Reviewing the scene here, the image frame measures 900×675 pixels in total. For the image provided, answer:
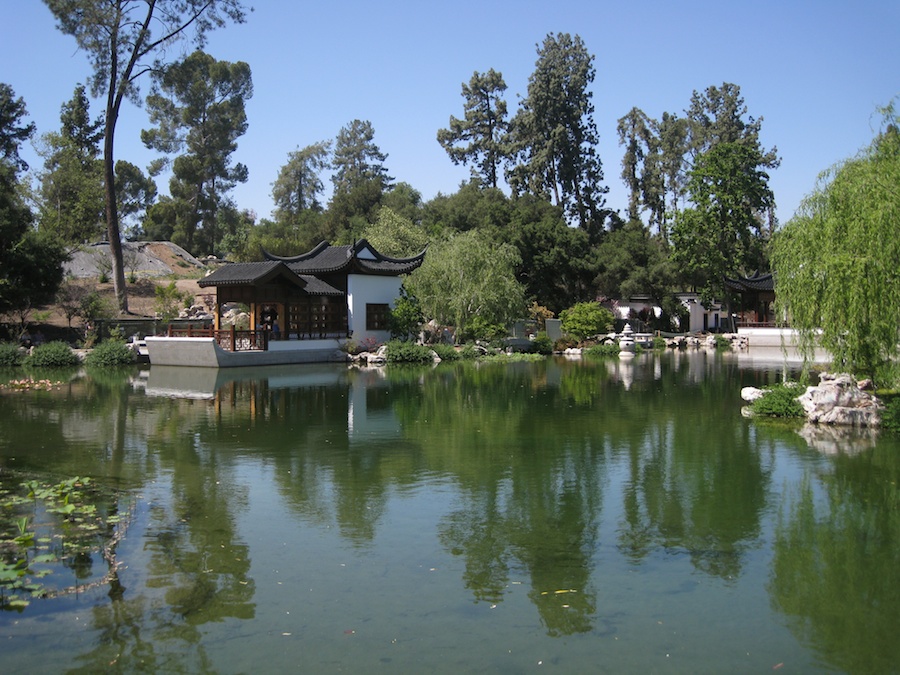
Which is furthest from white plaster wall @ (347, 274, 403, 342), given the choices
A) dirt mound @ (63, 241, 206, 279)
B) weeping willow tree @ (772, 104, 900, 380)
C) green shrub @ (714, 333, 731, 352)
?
weeping willow tree @ (772, 104, 900, 380)

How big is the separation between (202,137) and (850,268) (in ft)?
149

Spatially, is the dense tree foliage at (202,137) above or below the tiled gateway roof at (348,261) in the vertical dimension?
above

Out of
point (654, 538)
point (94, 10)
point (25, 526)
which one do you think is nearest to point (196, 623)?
point (25, 526)

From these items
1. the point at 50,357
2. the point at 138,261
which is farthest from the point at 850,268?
the point at 138,261

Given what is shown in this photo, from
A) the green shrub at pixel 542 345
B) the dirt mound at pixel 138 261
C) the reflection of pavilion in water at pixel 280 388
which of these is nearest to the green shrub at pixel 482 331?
the green shrub at pixel 542 345

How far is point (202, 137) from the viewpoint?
163ft

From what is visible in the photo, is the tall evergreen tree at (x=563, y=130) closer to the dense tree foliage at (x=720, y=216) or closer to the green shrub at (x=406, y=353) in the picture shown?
the dense tree foliage at (x=720, y=216)

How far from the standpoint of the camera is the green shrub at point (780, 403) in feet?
41.8

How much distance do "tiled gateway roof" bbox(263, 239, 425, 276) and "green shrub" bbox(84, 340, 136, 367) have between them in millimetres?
6229

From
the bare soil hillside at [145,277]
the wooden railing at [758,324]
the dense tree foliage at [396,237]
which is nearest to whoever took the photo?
the bare soil hillside at [145,277]

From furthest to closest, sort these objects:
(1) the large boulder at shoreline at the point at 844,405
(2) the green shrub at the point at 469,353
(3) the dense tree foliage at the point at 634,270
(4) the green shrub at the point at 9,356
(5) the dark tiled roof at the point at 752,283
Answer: (3) the dense tree foliage at the point at 634,270 → (5) the dark tiled roof at the point at 752,283 → (2) the green shrub at the point at 469,353 → (4) the green shrub at the point at 9,356 → (1) the large boulder at shoreline at the point at 844,405

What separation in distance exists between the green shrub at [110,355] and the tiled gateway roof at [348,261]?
20.4 ft

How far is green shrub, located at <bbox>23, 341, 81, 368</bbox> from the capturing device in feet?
75.9

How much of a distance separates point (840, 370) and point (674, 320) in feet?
97.2
